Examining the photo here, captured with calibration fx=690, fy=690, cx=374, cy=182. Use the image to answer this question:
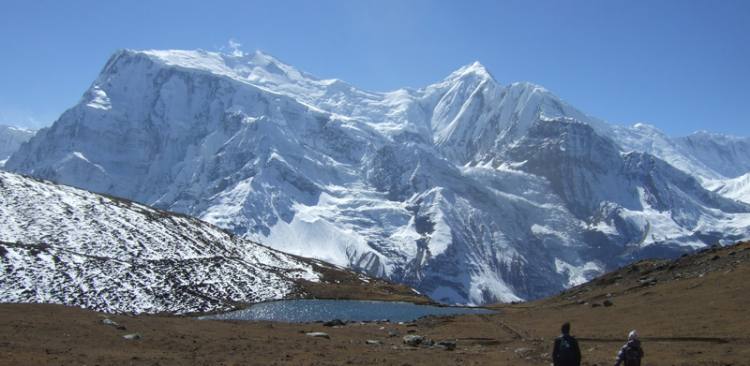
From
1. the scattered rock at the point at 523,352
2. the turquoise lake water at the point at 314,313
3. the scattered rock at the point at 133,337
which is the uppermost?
the turquoise lake water at the point at 314,313

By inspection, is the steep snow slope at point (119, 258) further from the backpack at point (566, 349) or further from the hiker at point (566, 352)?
the backpack at point (566, 349)

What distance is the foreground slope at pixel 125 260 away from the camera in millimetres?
93188

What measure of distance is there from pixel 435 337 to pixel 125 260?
72880 mm

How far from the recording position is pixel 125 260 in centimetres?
11425

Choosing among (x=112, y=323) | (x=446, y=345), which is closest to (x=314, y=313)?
(x=112, y=323)

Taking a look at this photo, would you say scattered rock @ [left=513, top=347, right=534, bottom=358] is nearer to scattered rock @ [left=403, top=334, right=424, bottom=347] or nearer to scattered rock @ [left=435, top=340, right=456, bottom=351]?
scattered rock @ [left=435, top=340, right=456, bottom=351]

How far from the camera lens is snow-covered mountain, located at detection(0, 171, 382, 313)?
305 ft

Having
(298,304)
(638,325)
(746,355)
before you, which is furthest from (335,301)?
(746,355)

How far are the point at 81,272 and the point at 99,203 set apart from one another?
4733 centimetres

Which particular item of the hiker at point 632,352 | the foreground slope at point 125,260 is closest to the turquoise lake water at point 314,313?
the foreground slope at point 125,260

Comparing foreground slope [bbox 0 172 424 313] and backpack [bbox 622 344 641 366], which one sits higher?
foreground slope [bbox 0 172 424 313]

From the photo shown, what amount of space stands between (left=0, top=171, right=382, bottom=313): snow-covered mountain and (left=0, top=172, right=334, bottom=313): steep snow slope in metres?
0.17

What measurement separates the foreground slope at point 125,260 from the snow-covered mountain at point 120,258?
0.17 metres

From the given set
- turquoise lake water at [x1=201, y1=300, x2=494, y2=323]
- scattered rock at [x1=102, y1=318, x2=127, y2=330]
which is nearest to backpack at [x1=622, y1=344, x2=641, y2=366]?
scattered rock at [x1=102, y1=318, x2=127, y2=330]
